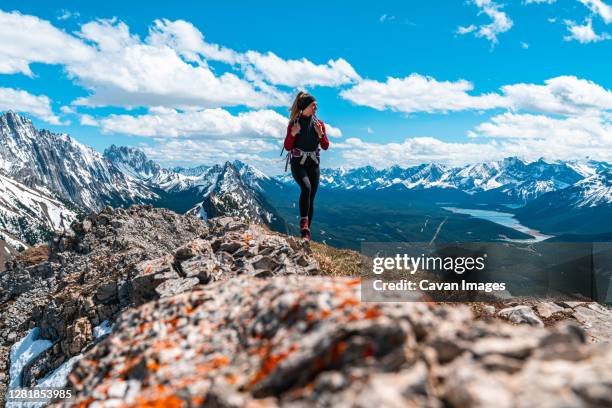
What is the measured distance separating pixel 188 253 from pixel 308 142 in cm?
708

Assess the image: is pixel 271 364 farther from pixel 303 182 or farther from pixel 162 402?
pixel 303 182

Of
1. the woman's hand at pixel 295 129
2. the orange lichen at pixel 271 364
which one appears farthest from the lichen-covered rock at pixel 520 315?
the orange lichen at pixel 271 364

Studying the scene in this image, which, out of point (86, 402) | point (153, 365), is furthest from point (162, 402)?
point (86, 402)

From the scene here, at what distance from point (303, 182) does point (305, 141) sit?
1.81 meters

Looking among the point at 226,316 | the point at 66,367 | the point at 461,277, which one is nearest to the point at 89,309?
the point at 66,367

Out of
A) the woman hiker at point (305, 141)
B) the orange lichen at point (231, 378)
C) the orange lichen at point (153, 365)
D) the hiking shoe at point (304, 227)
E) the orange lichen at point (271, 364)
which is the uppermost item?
the woman hiker at point (305, 141)

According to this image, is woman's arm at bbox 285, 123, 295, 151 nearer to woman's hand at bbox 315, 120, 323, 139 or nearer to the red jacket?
the red jacket

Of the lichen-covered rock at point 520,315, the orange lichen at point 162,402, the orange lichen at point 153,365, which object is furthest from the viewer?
the lichen-covered rock at point 520,315

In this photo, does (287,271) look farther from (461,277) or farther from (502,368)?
(502,368)

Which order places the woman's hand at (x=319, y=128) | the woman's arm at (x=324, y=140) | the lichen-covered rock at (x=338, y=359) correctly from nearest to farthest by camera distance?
the lichen-covered rock at (x=338, y=359) < the woman's hand at (x=319, y=128) < the woman's arm at (x=324, y=140)

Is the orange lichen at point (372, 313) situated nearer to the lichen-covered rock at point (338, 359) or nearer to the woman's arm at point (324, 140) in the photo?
the lichen-covered rock at point (338, 359)

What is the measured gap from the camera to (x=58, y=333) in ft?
86.8

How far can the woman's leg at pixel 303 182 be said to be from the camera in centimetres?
1775

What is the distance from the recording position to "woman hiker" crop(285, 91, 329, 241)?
17.0m
